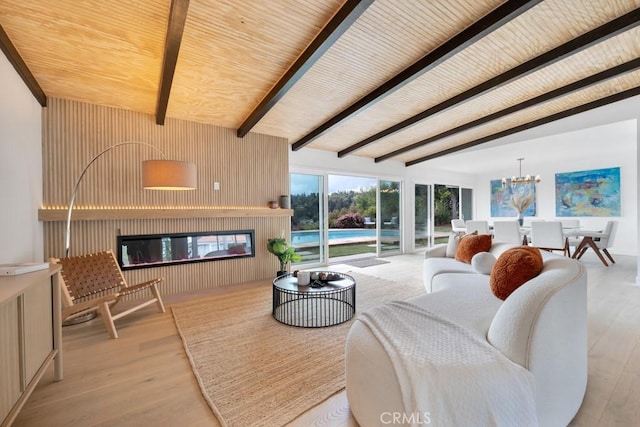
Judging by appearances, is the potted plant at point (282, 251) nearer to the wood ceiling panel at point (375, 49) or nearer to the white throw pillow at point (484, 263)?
the wood ceiling panel at point (375, 49)

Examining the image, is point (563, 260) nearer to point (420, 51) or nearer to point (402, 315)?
point (402, 315)

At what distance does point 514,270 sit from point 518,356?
852 millimetres

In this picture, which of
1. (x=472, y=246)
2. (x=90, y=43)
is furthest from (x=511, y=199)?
(x=90, y=43)

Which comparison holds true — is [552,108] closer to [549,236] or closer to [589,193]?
[549,236]

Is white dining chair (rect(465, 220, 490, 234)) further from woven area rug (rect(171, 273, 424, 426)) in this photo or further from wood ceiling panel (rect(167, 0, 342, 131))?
wood ceiling panel (rect(167, 0, 342, 131))

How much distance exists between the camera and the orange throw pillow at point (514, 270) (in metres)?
1.88

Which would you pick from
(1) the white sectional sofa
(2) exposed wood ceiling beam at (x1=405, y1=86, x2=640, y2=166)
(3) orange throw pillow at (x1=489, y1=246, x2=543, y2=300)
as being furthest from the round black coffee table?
(2) exposed wood ceiling beam at (x1=405, y1=86, x2=640, y2=166)

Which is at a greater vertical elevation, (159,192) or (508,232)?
(159,192)

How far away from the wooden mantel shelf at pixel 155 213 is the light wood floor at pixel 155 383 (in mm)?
1258

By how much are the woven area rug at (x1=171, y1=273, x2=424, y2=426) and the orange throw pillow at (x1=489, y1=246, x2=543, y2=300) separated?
1.30 meters

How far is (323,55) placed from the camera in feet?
9.54

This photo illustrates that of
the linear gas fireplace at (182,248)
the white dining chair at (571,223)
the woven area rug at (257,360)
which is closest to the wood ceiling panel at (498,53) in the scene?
the linear gas fireplace at (182,248)

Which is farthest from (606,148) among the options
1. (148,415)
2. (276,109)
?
(148,415)

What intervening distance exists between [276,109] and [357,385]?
12.1ft
